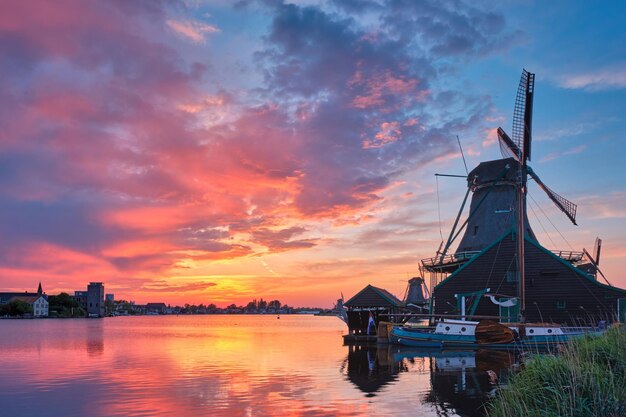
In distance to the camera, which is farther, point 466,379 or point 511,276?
point 511,276

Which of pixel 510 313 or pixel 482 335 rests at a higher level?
pixel 510 313

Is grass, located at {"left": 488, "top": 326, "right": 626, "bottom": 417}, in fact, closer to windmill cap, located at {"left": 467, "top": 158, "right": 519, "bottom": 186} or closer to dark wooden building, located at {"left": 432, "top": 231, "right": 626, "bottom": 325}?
dark wooden building, located at {"left": 432, "top": 231, "right": 626, "bottom": 325}

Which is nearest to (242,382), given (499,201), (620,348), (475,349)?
(620,348)

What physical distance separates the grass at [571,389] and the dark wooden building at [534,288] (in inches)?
1363

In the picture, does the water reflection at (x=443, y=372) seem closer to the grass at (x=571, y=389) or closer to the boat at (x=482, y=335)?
the boat at (x=482, y=335)

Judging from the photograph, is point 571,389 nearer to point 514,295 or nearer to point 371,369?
point 371,369

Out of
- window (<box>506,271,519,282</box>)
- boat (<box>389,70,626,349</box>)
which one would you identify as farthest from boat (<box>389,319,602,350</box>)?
window (<box>506,271,519,282</box>)

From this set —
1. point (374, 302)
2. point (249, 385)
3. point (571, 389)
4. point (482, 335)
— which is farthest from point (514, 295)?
point (571, 389)

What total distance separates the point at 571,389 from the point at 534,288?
3912cm

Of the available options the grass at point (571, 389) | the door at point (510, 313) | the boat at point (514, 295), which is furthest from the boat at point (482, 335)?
the grass at point (571, 389)

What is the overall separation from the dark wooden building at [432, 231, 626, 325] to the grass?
34631 millimetres

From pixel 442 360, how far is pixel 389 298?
67.3 feet

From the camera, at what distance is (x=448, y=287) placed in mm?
50719

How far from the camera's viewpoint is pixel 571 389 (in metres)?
11.8
